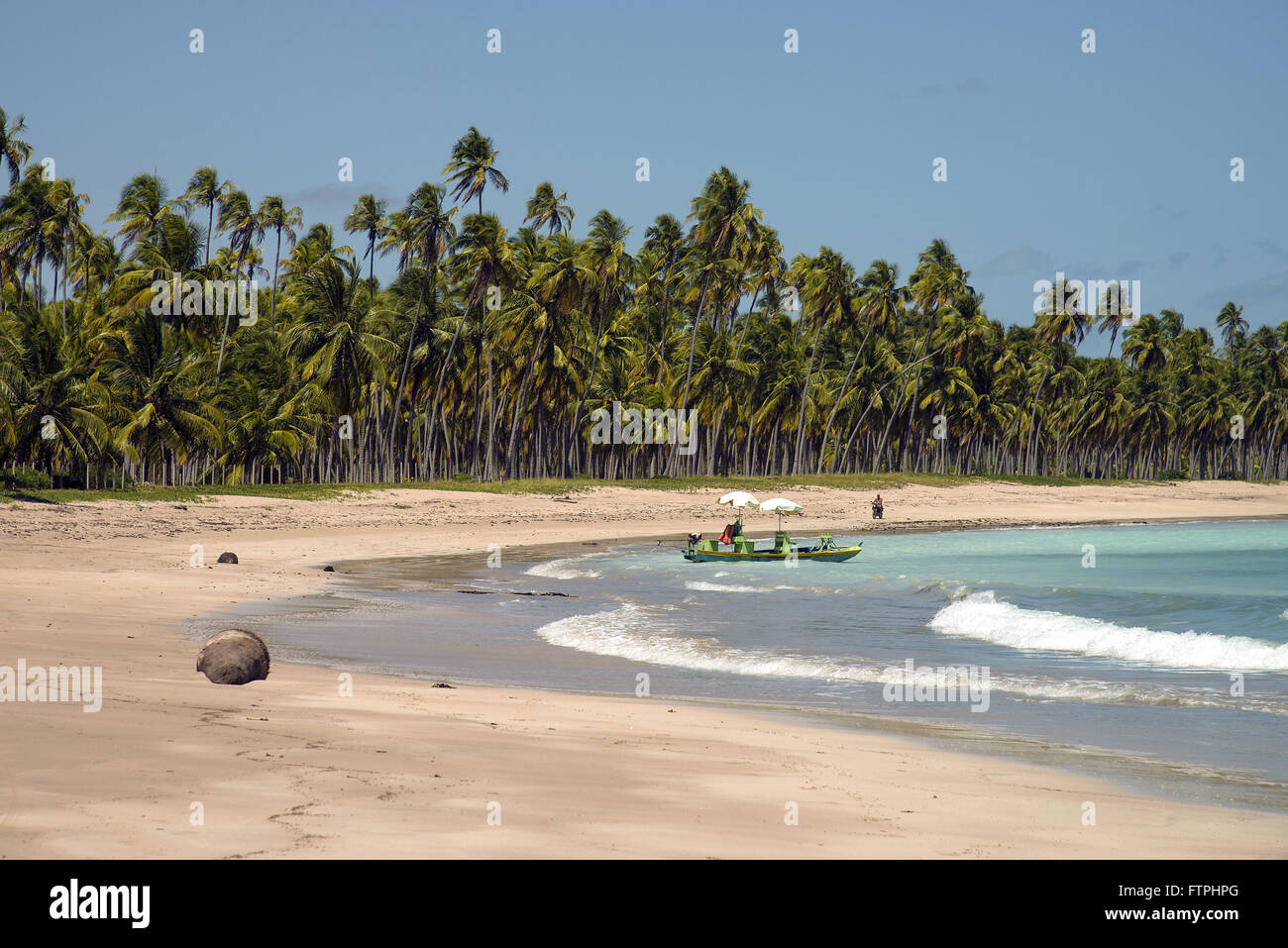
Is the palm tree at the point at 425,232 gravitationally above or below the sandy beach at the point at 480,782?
above

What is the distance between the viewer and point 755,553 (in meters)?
33.2

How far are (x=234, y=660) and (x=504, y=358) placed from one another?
2175 inches

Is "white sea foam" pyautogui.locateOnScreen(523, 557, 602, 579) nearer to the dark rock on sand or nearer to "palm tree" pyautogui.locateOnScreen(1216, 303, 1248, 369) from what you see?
the dark rock on sand

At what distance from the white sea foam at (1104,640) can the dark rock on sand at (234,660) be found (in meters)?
11.5

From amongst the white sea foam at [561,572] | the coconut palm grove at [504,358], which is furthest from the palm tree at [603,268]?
the white sea foam at [561,572]

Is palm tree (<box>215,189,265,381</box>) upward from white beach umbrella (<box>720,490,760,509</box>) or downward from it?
upward

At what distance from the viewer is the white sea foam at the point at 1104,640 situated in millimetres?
15836

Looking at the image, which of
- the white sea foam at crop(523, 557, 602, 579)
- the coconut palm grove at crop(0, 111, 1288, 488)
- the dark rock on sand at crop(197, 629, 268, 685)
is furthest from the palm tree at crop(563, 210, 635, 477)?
the dark rock on sand at crop(197, 629, 268, 685)

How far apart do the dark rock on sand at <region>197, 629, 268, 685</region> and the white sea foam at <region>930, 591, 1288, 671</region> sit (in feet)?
37.7

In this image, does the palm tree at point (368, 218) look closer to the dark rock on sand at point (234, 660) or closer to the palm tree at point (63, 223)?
the palm tree at point (63, 223)

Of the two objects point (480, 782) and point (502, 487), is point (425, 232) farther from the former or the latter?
point (480, 782)

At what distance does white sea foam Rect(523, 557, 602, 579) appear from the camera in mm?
27891

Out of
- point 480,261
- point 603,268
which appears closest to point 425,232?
point 480,261
